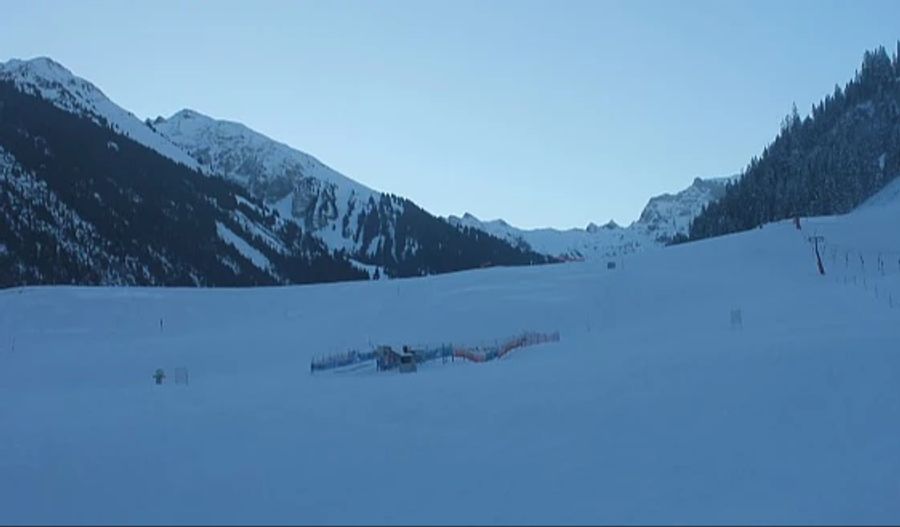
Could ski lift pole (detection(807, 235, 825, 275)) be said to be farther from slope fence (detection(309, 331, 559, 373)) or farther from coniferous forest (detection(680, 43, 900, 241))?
coniferous forest (detection(680, 43, 900, 241))

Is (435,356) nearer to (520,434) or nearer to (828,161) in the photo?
(520,434)

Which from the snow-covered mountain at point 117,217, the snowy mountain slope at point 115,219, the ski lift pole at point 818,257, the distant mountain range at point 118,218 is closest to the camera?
the ski lift pole at point 818,257

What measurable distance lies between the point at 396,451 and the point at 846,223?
51.0 m

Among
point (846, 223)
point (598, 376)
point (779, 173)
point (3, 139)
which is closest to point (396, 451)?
point (598, 376)

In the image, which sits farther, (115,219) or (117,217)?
(117,217)

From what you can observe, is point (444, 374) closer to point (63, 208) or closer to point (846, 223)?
point (846, 223)

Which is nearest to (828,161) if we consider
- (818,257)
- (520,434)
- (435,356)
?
(818,257)

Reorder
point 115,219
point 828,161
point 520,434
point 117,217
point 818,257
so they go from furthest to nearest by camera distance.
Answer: point 117,217, point 115,219, point 828,161, point 818,257, point 520,434

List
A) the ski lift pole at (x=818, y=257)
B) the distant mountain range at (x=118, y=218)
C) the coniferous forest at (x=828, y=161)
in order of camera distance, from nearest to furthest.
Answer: the ski lift pole at (x=818, y=257) → the coniferous forest at (x=828, y=161) → the distant mountain range at (x=118, y=218)

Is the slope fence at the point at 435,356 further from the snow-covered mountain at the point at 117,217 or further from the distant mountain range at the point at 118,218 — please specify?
the snow-covered mountain at the point at 117,217

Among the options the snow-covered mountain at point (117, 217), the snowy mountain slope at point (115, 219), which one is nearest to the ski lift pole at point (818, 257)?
the snowy mountain slope at point (115, 219)

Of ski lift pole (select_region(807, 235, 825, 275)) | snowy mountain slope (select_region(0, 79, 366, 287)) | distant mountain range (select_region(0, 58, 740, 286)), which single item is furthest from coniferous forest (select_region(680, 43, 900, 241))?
snowy mountain slope (select_region(0, 79, 366, 287))

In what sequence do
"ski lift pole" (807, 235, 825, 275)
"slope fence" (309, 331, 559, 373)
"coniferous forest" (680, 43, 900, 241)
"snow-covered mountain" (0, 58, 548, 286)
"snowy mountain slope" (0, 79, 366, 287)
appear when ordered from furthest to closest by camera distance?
"snow-covered mountain" (0, 58, 548, 286) → "snowy mountain slope" (0, 79, 366, 287) → "coniferous forest" (680, 43, 900, 241) → "ski lift pole" (807, 235, 825, 275) → "slope fence" (309, 331, 559, 373)

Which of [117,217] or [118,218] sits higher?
[117,217]
